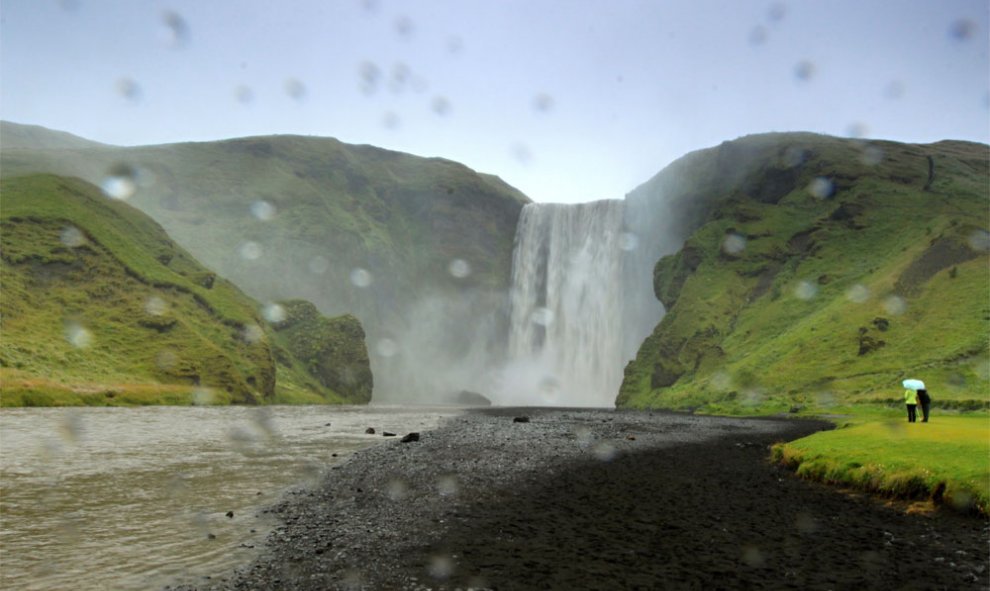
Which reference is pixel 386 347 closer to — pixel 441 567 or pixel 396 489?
pixel 396 489

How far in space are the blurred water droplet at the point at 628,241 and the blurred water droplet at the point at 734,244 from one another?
24.8 meters

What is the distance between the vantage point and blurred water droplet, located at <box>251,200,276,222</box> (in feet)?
606

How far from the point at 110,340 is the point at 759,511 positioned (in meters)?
98.6

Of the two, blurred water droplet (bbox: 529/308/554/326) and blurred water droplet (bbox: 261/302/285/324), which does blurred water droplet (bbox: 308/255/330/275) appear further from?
blurred water droplet (bbox: 529/308/554/326)

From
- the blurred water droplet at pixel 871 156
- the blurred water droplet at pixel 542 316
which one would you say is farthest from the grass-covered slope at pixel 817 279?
the blurred water droplet at pixel 542 316

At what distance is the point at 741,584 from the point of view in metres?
11.8

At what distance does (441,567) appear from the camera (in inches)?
512

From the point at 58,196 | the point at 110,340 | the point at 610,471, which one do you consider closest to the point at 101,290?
the point at 110,340

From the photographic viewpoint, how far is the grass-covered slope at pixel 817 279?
265ft

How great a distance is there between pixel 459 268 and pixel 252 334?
87954 millimetres

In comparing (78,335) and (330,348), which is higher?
(330,348)

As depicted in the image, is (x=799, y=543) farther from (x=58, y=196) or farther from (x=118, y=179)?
(x=118, y=179)

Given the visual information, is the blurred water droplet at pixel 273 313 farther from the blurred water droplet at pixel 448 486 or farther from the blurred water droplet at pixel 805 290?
the blurred water droplet at pixel 448 486

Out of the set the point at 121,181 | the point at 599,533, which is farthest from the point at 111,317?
the point at 121,181
